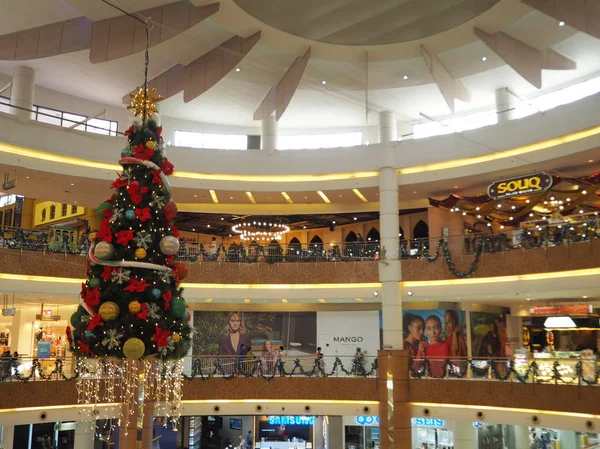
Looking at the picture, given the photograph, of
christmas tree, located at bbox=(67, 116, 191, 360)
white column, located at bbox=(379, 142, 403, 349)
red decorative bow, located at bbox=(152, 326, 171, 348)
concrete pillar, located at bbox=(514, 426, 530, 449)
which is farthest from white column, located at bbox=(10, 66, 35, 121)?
concrete pillar, located at bbox=(514, 426, 530, 449)

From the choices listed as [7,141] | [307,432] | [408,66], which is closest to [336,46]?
[408,66]

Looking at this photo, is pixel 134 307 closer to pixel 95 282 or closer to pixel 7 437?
pixel 95 282

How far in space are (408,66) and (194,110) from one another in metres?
8.37

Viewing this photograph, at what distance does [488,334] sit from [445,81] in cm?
1070

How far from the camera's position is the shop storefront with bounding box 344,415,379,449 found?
22.4m

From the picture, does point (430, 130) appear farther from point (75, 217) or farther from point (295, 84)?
point (75, 217)

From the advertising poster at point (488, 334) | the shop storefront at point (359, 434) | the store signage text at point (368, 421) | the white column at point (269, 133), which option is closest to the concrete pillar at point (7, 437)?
the shop storefront at point (359, 434)

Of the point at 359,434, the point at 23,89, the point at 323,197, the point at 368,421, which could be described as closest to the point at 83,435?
the point at 359,434

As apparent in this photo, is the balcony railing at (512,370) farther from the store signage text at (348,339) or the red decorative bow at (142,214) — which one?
the red decorative bow at (142,214)

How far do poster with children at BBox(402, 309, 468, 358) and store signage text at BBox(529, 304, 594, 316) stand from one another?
282 cm

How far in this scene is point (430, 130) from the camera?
23.3 m

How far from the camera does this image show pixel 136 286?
7.78 meters

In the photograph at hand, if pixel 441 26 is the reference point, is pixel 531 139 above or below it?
below

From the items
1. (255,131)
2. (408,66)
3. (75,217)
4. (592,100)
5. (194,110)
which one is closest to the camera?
(592,100)
